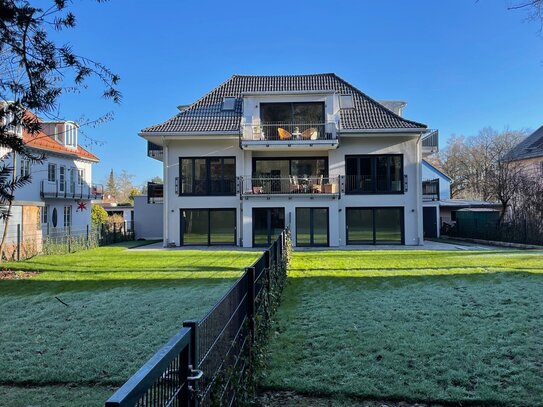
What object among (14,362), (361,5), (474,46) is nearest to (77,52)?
(14,362)

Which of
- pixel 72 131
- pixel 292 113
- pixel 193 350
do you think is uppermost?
pixel 292 113

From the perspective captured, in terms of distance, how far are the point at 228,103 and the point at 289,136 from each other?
440 centimetres

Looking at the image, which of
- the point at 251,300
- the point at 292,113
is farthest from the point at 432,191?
the point at 251,300

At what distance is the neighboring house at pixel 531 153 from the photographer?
3550 cm

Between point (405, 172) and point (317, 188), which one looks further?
point (405, 172)

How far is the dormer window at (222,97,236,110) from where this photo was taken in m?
22.5

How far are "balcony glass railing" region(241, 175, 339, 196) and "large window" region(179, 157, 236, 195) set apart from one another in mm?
982

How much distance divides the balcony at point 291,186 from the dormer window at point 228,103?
4348 millimetres

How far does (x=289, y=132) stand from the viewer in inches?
844

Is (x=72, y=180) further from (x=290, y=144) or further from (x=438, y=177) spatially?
(x=438, y=177)

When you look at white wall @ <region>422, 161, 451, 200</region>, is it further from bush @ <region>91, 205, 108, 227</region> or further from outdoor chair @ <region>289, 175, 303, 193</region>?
bush @ <region>91, 205, 108, 227</region>

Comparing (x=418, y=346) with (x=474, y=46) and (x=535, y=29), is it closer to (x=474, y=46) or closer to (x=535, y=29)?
(x=535, y=29)

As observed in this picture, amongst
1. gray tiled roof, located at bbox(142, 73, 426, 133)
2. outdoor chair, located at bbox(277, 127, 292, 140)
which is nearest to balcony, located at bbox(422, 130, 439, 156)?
gray tiled roof, located at bbox(142, 73, 426, 133)

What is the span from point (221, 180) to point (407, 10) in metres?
12.9
